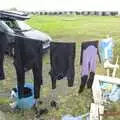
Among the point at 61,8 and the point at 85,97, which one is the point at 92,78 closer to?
the point at 85,97

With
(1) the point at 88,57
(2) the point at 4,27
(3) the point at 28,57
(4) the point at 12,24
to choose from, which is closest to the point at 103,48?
(1) the point at 88,57

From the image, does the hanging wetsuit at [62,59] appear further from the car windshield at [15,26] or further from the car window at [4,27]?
the car windshield at [15,26]

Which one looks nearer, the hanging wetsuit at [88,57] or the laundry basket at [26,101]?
the hanging wetsuit at [88,57]

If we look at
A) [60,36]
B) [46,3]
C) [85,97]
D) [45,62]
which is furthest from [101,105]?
[46,3]

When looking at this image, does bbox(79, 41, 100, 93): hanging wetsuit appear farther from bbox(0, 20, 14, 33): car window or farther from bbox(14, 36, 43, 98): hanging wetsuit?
bbox(0, 20, 14, 33): car window

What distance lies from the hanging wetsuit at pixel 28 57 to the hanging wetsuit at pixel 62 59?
0.89 ft

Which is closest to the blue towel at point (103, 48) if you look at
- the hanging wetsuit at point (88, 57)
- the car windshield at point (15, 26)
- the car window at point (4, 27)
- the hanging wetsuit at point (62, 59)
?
the hanging wetsuit at point (88, 57)

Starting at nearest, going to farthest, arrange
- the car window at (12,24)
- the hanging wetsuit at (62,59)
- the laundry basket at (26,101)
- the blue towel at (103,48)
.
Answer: the hanging wetsuit at (62,59), the laundry basket at (26,101), the blue towel at (103,48), the car window at (12,24)

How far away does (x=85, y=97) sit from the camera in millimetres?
8742

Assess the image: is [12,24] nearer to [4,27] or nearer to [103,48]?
[4,27]

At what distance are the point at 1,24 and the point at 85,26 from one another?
8.79 meters

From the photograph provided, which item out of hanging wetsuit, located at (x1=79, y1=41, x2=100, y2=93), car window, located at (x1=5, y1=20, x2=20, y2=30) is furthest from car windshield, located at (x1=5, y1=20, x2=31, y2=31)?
hanging wetsuit, located at (x1=79, y1=41, x2=100, y2=93)

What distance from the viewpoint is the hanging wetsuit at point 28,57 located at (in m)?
6.83

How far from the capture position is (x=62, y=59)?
23.6ft
